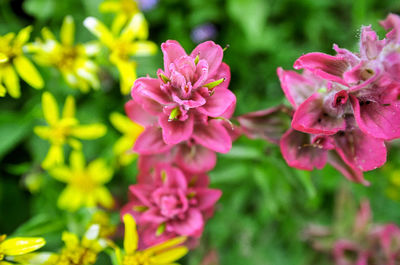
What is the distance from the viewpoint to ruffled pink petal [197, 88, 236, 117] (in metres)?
0.76

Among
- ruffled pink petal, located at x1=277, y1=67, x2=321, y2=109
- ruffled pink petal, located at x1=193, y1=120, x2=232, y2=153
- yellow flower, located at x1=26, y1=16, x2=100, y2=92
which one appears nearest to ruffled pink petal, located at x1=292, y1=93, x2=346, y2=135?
ruffled pink petal, located at x1=277, y1=67, x2=321, y2=109

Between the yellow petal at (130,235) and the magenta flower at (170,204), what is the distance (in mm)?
31

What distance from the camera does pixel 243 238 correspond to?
1.56 meters

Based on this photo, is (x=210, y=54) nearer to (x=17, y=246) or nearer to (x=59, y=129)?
(x=17, y=246)

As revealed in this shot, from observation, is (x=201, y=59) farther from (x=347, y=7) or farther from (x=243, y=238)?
(x=347, y=7)

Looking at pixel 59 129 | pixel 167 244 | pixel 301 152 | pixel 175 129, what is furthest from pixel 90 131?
pixel 301 152

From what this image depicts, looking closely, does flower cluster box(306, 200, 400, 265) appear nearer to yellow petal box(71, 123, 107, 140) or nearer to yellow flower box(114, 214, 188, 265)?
yellow flower box(114, 214, 188, 265)

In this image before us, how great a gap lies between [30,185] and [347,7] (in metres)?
1.84

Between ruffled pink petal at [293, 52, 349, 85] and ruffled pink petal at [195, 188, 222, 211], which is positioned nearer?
ruffled pink petal at [293, 52, 349, 85]

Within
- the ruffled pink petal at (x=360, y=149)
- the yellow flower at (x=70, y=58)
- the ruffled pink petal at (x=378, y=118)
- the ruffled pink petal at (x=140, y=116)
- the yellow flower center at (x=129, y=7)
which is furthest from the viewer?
the yellow flower center at (x=129, y=7)

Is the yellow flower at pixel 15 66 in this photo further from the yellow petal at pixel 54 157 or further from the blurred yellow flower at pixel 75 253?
the blurred yellow flower at pixel 75 253

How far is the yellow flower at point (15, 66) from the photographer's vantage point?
1145 mm

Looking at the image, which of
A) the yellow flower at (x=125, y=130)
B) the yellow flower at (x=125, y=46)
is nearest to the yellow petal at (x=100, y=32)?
the yellow flower at (x=125, y=46)

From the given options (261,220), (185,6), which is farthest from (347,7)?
(261,220)
